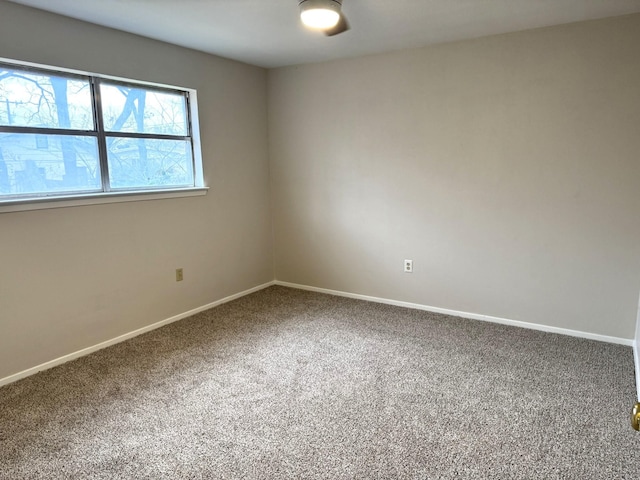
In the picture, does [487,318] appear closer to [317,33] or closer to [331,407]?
[331,407]

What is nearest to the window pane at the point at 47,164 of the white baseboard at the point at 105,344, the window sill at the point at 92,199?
the window sill at the point at 92,199

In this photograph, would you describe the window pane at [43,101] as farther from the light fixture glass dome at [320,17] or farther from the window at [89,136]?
the light fixture glass dome at [320,17]

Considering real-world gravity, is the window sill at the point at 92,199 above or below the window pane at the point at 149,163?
below

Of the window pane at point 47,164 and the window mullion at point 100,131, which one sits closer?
the window pane at point 47,164

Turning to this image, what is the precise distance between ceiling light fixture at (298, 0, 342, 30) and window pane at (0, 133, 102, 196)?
1.72m

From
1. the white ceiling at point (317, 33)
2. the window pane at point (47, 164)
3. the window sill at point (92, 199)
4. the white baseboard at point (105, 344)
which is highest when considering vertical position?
the white ceiling at point (317, 33)

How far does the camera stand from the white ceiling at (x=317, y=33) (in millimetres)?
2449

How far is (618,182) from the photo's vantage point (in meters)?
2.83

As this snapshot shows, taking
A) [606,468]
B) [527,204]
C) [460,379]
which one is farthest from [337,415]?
[527,204]

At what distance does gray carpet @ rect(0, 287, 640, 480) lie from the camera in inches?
71.6

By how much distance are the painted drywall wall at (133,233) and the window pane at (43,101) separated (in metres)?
0.13

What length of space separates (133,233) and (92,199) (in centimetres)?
41

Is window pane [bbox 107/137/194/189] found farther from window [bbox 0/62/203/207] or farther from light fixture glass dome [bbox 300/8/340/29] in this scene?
light fixture glass dome [bbox 300/8/340/29]

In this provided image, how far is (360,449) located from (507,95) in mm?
2674
